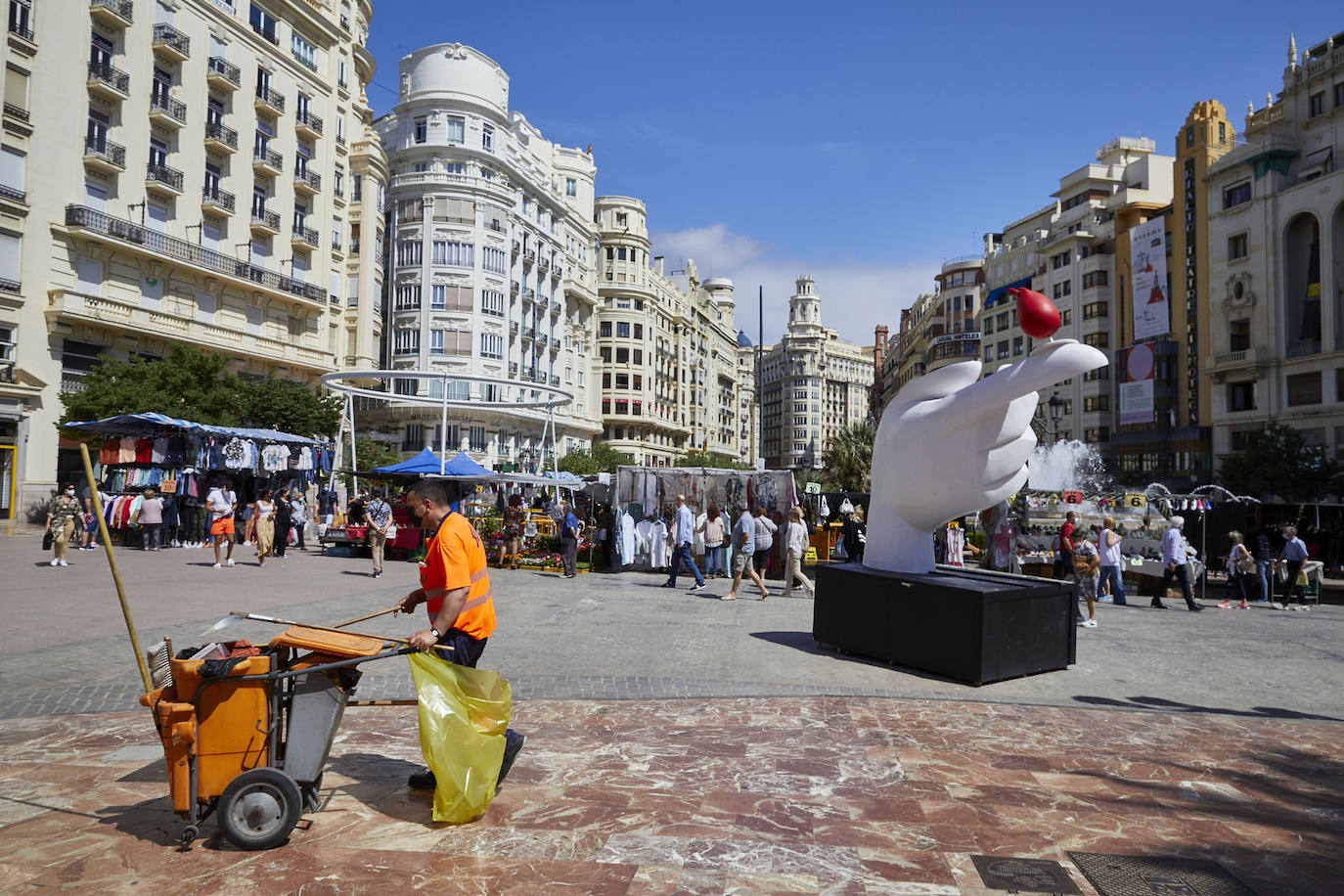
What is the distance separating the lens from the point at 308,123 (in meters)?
42.3

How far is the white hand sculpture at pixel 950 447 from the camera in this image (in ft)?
30.0

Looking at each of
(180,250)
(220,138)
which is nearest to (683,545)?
(180,250)

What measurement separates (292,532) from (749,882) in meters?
25.2

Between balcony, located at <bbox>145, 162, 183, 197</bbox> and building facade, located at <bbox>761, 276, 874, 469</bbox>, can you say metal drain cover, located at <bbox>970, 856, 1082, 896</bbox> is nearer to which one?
balcony, located at <bbox>145, 162, 183, 197</bbox>

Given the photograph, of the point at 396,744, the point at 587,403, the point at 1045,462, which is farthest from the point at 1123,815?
the point at 587,403

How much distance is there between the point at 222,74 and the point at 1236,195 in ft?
164

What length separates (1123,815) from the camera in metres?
4.95

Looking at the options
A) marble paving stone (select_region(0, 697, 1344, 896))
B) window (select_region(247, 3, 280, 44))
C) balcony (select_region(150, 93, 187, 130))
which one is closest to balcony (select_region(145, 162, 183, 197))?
balcony (select_region(150, 93, 187, 130))

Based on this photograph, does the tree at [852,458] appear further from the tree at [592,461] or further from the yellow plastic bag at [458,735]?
the yellow plastic bag at [458,735]

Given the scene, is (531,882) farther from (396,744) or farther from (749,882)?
(396,744)

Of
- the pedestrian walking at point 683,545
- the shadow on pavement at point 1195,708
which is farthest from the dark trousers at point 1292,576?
the pedestrian walking at point 683,545

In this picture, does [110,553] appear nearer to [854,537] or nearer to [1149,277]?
[854,537]

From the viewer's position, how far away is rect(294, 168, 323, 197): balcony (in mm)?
41250

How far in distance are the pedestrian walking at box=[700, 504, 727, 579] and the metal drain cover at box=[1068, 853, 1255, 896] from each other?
12.9 m
